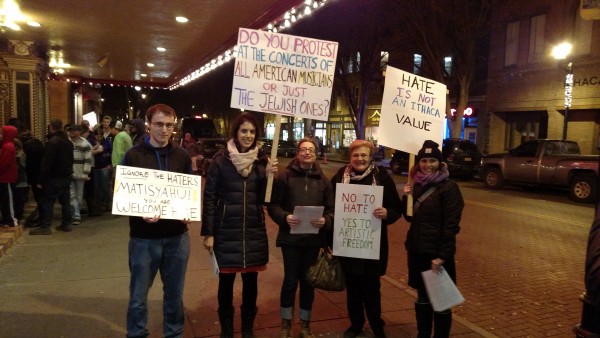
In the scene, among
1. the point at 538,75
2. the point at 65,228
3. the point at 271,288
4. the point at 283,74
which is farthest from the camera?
the point at 538,75

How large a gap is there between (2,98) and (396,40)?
90.9 feet

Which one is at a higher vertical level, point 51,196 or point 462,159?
point 462,159

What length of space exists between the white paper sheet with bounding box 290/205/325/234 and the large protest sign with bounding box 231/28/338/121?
888 mm

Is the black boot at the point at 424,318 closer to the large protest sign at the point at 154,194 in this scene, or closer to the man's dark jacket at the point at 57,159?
the large protest sign at the point at 154,194

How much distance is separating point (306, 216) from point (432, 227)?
1.03 meters

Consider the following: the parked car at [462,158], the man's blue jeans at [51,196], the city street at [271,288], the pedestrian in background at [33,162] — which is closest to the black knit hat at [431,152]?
the city street at [271,288]

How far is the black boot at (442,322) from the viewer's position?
3.80 m

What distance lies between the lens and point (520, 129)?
25938 mm

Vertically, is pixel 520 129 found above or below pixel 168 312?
above

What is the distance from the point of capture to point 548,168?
15031 mm

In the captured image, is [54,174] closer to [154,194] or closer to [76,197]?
[76,197]

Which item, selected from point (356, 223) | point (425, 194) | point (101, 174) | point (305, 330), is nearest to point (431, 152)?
point (425, 194)

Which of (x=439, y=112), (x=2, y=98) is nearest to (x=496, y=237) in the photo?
(x=439, y=112)

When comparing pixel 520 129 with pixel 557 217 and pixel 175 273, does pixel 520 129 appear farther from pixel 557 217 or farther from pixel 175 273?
pixel 175 273
